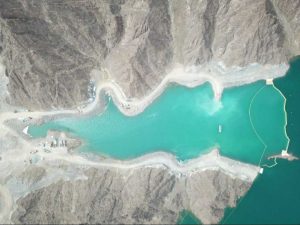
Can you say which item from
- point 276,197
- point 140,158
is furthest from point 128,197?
point 276,197

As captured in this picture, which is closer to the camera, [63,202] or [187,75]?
[63,202]

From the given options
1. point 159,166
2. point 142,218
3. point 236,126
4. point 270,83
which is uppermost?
point 270,83

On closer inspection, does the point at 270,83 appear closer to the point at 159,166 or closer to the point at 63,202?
the point at 159,166

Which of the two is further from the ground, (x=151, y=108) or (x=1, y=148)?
(x=151, y=108)

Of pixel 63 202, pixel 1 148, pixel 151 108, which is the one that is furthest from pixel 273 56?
pixel 1 148

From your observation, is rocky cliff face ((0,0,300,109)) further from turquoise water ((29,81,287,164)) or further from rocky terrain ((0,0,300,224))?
turquoise water ((29,81,287,164))
